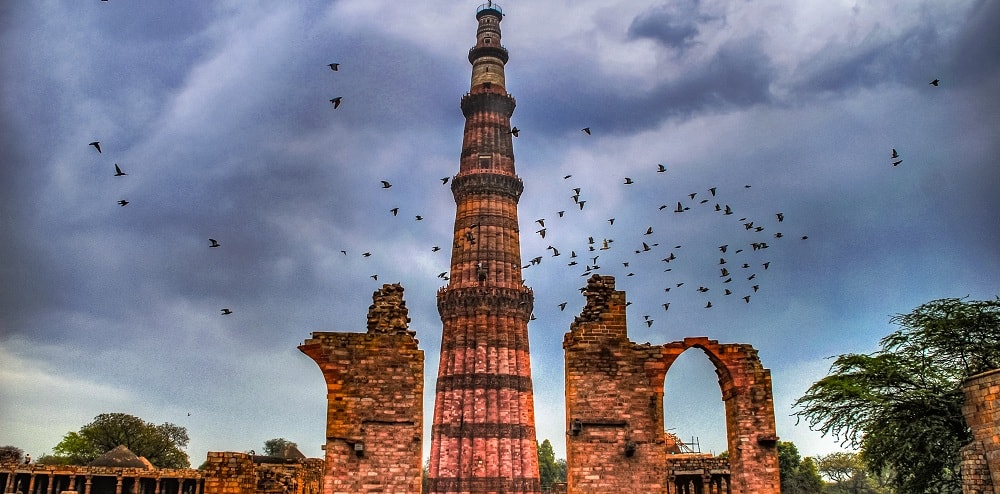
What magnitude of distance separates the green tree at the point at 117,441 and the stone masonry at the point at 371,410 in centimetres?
4533

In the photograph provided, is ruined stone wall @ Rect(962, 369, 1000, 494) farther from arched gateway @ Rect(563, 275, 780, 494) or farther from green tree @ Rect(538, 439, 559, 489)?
green tree @ Rect(538, 439, 559, 489)

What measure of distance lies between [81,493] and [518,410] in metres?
20.8

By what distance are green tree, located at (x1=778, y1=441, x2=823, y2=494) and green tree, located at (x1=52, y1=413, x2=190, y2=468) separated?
37757mm

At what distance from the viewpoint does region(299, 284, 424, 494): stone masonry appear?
12133 millimetres

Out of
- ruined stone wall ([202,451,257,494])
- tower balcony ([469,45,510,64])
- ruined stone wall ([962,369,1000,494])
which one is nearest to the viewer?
ruined stone wall ([202,451,257,494])

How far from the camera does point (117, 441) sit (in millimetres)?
52125

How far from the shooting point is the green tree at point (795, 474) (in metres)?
Answer: 39.2

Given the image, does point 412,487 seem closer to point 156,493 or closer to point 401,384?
point 401,384

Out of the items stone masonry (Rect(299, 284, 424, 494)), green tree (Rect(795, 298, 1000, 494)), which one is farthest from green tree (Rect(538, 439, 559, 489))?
stone masonry (Rect(299, 284, 424, 494))

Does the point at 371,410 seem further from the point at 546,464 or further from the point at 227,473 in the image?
the point at 546,464

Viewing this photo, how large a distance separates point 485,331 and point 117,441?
105 ft

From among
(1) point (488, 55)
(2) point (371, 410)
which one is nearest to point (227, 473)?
(2) point (371, 410)

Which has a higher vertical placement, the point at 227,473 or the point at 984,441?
the point at 984,441

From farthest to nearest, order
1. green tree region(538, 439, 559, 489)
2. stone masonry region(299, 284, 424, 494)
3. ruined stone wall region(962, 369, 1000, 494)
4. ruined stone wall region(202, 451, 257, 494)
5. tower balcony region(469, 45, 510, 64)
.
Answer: green tree region(538, 439, 559, 489) → tower balcony region(469, 45, 510, 64) → ruined stone wall region(962, 369, 1000, 494) → ruined stone wall region(202, 451, 257, 494) → stone masonry region(299, 284, 424, 494)
